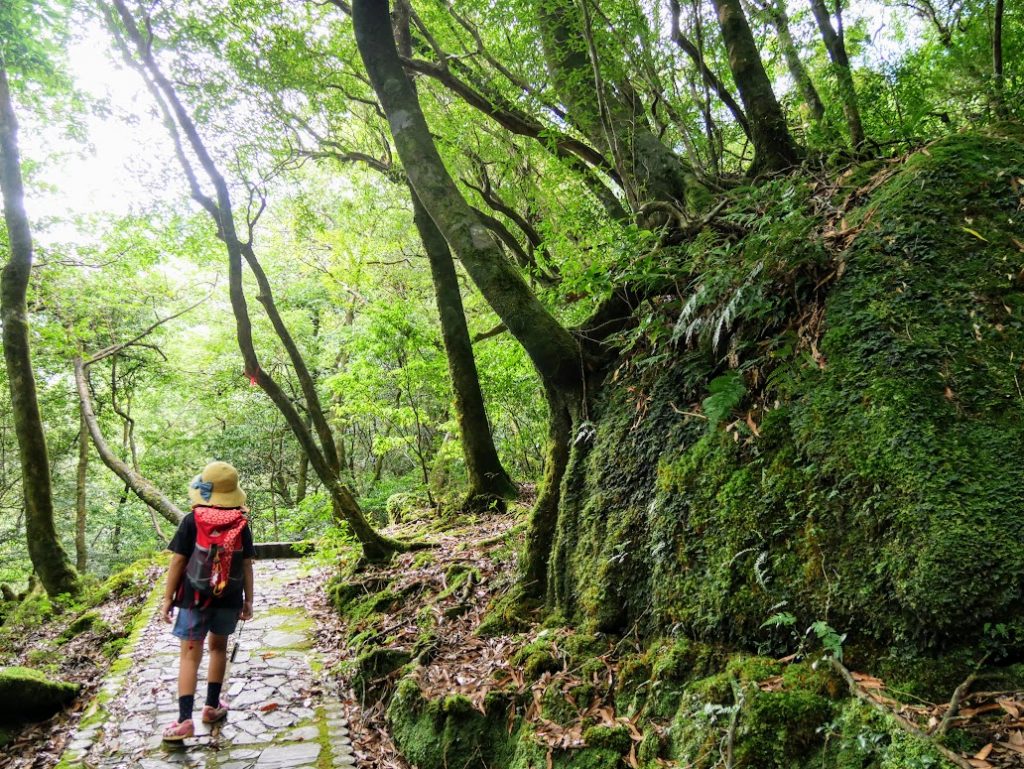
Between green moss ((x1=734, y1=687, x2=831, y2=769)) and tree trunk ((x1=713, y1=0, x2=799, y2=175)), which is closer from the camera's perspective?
green moss ((x1=734, y1=687, x2=831, y2=769))

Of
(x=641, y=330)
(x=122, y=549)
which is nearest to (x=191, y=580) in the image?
(x=641, y=330)

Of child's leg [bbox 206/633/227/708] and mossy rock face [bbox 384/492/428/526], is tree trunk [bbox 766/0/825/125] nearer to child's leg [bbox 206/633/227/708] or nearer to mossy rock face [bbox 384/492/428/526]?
child's leg [bbox 206/633/227/708]

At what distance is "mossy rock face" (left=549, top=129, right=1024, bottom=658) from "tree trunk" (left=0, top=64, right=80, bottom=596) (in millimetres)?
9654

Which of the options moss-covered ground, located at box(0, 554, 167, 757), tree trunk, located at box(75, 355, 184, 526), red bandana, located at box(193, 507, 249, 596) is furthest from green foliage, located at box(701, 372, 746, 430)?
tree trunk, located at box(75, 355, 184, 526)

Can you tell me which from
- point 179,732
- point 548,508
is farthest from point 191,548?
point 548,508

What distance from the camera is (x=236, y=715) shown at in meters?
4.64

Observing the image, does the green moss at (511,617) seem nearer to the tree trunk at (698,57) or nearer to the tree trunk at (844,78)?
the tree trunk at (844,78)

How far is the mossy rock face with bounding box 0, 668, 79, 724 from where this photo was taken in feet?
16.0

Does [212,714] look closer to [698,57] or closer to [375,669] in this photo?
[375,669]

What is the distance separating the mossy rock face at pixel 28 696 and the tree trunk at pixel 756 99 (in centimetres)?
813

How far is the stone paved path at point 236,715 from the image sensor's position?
3990 millimetres

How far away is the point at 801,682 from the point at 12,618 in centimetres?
1130

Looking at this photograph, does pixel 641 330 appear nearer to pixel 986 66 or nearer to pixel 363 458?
pixel 986 66

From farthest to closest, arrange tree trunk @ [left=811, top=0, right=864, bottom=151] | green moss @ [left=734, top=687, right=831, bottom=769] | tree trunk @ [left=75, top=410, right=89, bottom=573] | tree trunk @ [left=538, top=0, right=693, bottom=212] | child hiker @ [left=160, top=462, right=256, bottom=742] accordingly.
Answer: tree trunk @ [left=75, top=410, right=89, bottom=573]
tree trunk @ [left=538, top=0, right=693, bottom=212]
tree trunk @ [left=811, top=0, right=864, bottom=151]
child hiker @ [left=160, top=462, right=256, bottom=742]
green moss @ [left=734, top=687, right=831, bottom=769]
